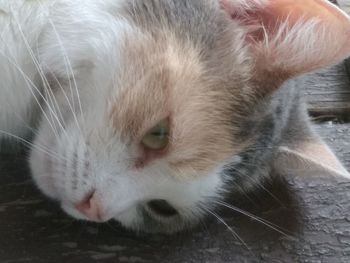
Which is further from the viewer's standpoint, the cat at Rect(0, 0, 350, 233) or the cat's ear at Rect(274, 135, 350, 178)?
the cat's ear at Rect(274, 135, 350, 178)

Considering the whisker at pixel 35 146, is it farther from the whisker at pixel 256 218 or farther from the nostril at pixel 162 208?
the whisker at pixel 256 218

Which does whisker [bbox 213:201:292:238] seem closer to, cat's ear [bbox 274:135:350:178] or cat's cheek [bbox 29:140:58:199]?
cat's ear [bbox 274:135:350:178]

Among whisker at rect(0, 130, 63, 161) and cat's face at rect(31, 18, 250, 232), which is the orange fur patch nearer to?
cat's face at rect(31, 18, 250, 232)

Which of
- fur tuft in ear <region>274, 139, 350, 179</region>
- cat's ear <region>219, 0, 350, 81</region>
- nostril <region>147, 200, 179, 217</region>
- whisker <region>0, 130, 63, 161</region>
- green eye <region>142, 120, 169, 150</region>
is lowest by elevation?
nostril <region>147, 200, 179, 217</region>

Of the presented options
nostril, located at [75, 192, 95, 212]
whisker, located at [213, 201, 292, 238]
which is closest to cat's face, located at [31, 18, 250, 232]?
nostril, located at [75, 192, 95, 212]

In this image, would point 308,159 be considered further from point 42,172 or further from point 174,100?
point 42,172

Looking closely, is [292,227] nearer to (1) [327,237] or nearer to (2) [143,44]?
(1) [327,237]

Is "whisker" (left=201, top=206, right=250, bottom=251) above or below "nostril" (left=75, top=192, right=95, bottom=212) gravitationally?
below

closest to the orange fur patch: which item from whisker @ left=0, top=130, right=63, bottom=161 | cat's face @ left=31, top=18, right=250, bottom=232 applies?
cat's face @ left=31, top=18, right=250, bottom=232
